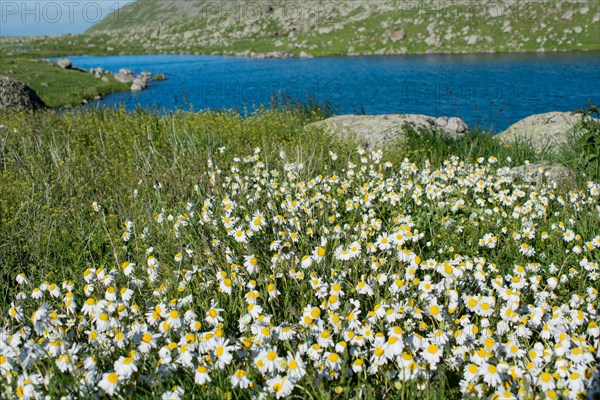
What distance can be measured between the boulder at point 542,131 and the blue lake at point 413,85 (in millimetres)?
4723

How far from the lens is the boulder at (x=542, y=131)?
429 inches

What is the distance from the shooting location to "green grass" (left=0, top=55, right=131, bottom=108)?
119 ft

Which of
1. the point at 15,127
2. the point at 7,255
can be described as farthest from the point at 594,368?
the point at 15,127

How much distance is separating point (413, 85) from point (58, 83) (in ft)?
101

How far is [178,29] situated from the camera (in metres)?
129

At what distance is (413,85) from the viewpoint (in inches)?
1395

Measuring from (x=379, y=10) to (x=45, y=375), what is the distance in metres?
88.9

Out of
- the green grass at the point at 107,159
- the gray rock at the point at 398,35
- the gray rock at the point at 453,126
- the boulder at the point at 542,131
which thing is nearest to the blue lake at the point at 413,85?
the boulder at the point at 542,131

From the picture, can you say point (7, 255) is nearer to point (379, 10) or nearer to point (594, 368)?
point (594, 368)

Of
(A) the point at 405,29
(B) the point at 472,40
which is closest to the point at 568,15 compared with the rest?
→ (B) the point at 472,40

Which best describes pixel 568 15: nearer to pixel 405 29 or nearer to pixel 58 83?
pixel 405 29

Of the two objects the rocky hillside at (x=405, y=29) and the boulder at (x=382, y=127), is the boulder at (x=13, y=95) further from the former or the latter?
the rocky hillside at (x=405, y=29)

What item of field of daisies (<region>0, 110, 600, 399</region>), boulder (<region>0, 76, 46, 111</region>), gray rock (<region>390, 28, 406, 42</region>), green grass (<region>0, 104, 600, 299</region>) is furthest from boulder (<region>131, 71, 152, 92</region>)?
field of daisies (<region>0, 110, 600, 399</region>)

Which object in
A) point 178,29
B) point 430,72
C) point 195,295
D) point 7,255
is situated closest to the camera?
point 195,295
